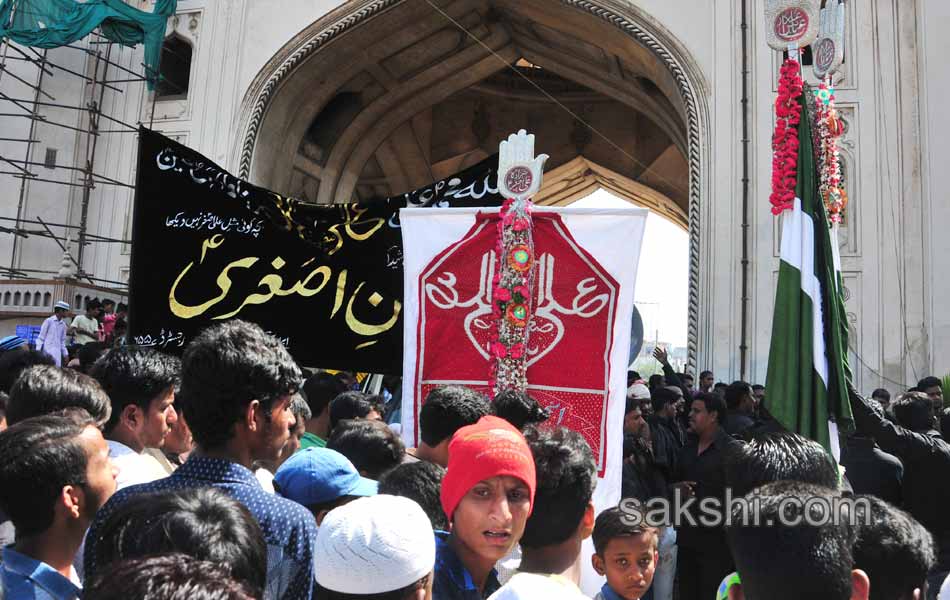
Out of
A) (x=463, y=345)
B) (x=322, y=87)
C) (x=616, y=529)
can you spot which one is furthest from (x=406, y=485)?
(x=322, y=87)

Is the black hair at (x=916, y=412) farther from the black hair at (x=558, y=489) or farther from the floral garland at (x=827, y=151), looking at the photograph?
the black hair at (x=558, y=489)

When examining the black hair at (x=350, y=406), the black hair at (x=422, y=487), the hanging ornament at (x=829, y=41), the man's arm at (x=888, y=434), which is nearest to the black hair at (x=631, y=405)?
the man's arm at (x=888, y=434)

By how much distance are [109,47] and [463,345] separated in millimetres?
8642

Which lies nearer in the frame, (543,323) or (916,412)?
(916,412)

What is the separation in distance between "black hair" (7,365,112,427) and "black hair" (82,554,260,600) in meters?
1.37

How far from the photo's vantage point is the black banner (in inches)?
185

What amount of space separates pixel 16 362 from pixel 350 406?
1.30m

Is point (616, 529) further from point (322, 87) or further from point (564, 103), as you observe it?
point (564, 103)

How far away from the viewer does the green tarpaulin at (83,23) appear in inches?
406

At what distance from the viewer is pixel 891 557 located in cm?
152

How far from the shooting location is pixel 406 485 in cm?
216

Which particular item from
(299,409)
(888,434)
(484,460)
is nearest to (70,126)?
(299,409)

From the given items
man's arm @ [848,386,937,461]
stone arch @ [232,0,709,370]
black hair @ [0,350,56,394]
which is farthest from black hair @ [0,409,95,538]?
stone arch @ [232,0,709,370]

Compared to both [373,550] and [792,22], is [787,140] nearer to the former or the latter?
[792,22]
